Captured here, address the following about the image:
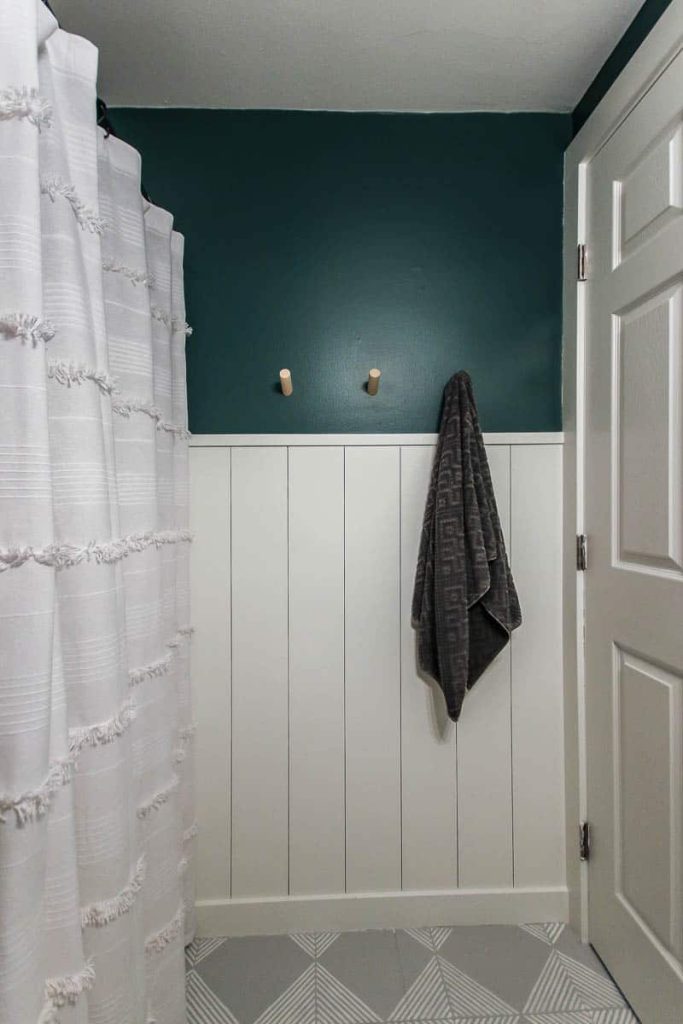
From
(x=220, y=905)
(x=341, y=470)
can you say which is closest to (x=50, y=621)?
(x=341, y=470)

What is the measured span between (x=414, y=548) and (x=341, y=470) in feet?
0.94

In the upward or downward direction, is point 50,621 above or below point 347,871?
above

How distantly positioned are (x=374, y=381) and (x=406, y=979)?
57.2 inches

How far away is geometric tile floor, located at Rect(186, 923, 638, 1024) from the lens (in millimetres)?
1451

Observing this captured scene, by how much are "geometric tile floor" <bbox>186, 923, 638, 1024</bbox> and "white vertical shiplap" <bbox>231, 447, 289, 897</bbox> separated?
178 millimetres

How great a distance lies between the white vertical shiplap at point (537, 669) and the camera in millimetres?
1765

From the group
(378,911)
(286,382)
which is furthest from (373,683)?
(286,382)

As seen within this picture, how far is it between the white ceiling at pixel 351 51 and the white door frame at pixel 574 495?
0.60ft

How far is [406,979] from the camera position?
155cm

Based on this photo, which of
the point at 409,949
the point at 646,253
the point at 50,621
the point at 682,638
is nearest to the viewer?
the point at 50,621

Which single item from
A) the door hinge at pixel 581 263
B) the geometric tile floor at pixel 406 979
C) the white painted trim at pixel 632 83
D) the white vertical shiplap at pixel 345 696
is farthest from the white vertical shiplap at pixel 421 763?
the white painted trim at pixel 632 83

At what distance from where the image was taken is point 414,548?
1.76 metres

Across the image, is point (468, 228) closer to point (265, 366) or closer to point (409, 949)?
point (265, 366)

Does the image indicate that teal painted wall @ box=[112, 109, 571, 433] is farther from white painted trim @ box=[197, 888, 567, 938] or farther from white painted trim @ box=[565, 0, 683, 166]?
white painted trim @ box=[197, 888, 567, 938]
